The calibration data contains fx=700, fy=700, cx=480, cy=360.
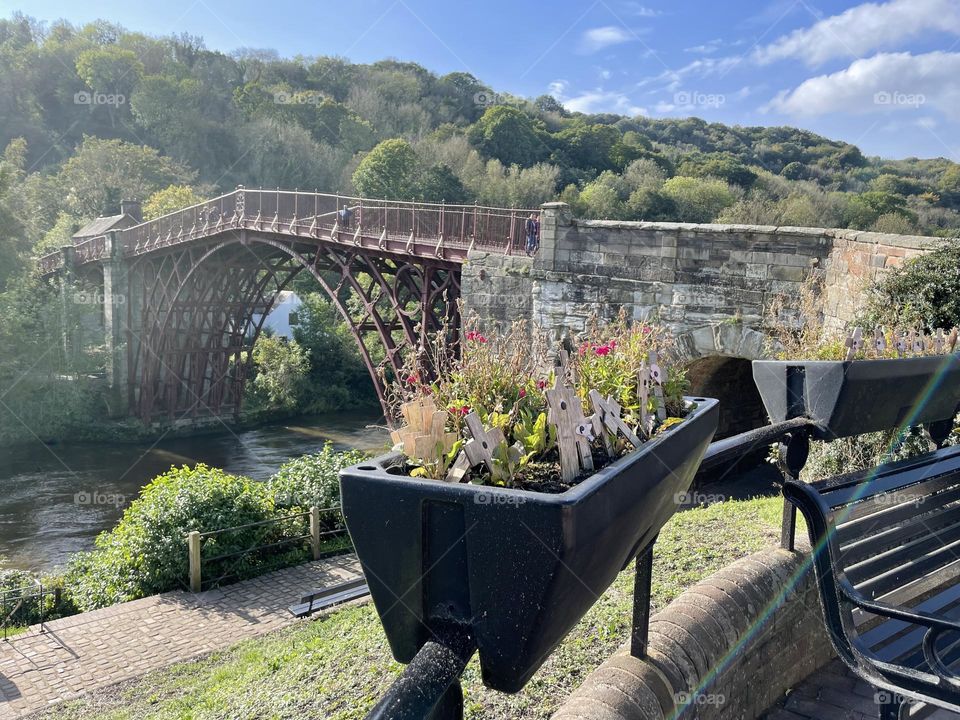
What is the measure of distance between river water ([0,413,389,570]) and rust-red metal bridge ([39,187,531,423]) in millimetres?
2893

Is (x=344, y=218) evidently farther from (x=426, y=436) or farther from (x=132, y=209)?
(x=132, y=209)

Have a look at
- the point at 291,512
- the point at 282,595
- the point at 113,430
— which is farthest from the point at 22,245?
the point at 282,595

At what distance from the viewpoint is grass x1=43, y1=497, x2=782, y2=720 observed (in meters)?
3.45

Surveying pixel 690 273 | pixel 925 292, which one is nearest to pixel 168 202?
pixel 690 273

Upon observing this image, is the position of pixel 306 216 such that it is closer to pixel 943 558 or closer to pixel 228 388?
pixel 228 388

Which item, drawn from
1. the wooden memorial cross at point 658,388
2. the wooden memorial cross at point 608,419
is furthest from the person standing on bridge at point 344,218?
the wooden memorial cross at point 608,419

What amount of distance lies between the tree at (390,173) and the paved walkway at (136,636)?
3212 cm

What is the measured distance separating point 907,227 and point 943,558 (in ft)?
75.3

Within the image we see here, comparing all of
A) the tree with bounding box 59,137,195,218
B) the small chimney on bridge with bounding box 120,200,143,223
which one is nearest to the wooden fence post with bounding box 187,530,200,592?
the small chimney on bridge with bounding box 120,200,143,223

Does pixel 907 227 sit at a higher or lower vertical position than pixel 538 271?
higher

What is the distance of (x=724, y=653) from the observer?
7.89 feet

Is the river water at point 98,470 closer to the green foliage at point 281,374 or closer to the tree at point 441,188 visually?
the green foliage at point 281,374

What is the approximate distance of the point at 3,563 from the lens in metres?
16.0

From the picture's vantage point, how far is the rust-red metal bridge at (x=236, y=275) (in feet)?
48.4
